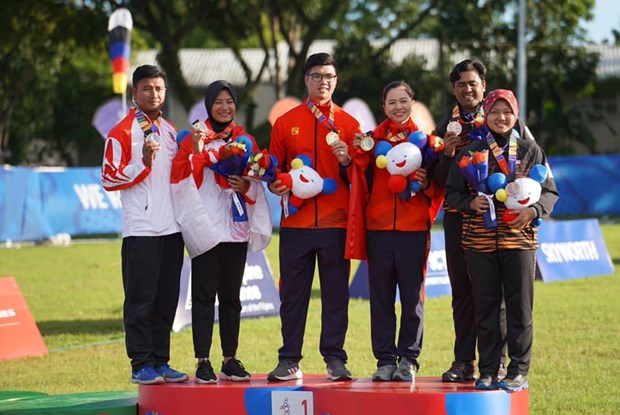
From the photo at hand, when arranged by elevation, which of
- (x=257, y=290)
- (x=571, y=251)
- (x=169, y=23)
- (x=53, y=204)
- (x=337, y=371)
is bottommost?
(x=337, y=371)

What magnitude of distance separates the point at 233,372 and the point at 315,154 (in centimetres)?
154

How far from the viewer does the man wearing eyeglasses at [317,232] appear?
23.3ft

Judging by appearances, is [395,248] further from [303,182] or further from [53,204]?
[53,204]

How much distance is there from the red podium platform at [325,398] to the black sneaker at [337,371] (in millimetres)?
58

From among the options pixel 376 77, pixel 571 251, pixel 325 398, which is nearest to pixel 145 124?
pixel 325 398

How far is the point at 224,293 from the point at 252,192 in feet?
2.31

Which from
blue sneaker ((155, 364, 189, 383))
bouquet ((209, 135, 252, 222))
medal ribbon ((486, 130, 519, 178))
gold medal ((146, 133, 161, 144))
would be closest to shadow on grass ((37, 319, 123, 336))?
blue sneaker ((155, 364, 189, 383))

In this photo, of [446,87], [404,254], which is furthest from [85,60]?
[404,254]

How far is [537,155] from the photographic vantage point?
21.8ft

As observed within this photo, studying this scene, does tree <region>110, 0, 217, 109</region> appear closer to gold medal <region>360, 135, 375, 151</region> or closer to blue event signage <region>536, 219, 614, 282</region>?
blue event signage <region>536, 219, 614, 282</region>

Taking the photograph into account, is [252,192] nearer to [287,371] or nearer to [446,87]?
[287,371]

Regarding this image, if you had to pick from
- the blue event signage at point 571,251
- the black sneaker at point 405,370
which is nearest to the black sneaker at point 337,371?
the black sneaker at point 405,370

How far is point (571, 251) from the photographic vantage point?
53.3ft

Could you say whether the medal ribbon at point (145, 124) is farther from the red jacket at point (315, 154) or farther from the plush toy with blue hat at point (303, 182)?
the plush toy with blue hat at point (303, 182)
